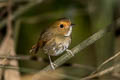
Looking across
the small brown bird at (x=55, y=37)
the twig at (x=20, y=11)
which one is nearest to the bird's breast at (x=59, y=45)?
the small brown bird at (x=55, y=37)

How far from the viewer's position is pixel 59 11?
18.0ft

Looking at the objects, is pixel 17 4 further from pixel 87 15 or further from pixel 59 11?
pixel 87 15

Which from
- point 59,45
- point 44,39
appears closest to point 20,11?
point 44,39

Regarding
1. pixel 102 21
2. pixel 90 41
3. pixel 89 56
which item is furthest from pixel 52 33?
pixel 89 56

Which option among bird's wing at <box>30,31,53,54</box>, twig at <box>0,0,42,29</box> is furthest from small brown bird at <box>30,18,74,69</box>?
twig at <box>0,0,42,29</box>

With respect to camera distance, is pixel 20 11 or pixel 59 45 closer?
pixel 59 45

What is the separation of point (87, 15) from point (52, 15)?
48cm

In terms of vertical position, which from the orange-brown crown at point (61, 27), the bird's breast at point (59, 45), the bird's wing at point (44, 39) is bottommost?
the bird's breast at point (59, 45)

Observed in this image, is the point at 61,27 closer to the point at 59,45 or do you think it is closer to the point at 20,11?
the point at 59,45

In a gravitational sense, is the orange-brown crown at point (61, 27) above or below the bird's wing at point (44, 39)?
above

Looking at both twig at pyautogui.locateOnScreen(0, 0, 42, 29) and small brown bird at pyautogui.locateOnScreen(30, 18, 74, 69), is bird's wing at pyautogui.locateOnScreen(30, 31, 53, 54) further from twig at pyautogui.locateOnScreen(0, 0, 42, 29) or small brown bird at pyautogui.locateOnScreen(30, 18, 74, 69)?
twig at pyautogui.locateOnScreen(0, 0, 42, 29)

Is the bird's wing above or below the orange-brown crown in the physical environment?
below

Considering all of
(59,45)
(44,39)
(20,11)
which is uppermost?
(20,11)

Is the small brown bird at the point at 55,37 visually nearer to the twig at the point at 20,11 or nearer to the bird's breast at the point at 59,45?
the bird's breast at the point at 59,45
